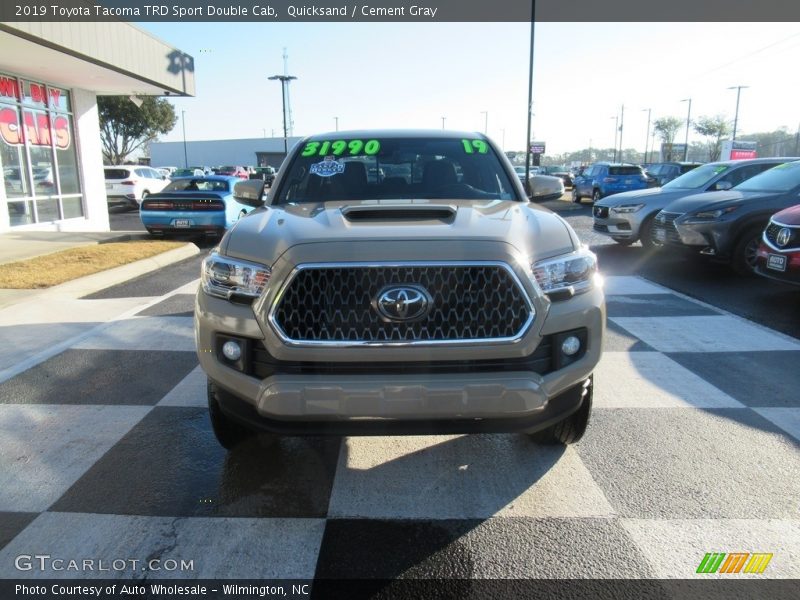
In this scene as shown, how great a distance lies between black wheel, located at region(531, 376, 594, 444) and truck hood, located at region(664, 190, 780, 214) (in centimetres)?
663

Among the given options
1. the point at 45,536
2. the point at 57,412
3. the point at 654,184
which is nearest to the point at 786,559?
the point at 45,536

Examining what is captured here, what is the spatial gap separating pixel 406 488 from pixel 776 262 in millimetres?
5243

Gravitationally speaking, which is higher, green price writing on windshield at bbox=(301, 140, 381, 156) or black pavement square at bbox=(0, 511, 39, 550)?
green price writing on windshield at bbox=(301, 140, 381, 156)

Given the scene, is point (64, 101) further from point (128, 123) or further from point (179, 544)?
point (128, 123)

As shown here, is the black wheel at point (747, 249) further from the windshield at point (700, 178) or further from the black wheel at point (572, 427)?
the black wheel at point (572, 427)

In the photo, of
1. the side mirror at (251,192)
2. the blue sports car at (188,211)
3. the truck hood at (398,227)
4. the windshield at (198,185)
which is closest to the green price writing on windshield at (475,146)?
the truck hood at (398,227)

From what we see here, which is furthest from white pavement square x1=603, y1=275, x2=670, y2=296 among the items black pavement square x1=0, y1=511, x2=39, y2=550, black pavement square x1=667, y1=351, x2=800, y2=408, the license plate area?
black pavement square x1=0, y1=511, x2=39, y2=550

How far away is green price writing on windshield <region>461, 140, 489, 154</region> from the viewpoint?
165 inches

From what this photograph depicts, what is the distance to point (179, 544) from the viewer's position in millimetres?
2445

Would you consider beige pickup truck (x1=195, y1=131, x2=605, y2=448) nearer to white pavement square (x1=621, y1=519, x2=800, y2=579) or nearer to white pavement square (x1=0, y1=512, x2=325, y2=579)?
white pavement square (x1=0, y1=512, x2=325, y2=579)

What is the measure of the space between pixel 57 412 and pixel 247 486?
171 centimetres

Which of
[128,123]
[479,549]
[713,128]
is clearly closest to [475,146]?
[479,549]

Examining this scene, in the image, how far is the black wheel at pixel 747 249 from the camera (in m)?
8.13

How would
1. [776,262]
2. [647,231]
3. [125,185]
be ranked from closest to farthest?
[776,262], [647,231], [125,185]
